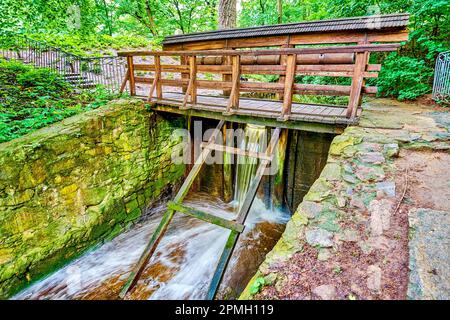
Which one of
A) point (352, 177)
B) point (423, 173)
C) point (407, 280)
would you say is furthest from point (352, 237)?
point (423, 173)

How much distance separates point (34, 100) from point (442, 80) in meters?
9.77

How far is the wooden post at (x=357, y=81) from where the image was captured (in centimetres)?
381

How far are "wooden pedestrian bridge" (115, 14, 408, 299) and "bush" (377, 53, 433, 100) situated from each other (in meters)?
2.48

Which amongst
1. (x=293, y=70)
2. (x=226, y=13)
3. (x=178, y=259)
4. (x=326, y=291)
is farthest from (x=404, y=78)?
(x=178, y=259)

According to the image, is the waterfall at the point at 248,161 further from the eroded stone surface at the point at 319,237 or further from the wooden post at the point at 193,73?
the eroded stone surface at the point at 319,237

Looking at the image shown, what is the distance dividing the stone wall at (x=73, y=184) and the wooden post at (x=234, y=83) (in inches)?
89.1

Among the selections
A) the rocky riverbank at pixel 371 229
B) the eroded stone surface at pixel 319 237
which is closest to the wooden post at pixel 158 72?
the rocky riverbank at pixel 371 229

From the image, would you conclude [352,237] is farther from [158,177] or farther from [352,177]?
[158,177]

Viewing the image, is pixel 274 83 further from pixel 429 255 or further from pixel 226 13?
pixel 226 13

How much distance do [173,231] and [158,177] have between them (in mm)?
1436

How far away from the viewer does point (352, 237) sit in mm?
2328

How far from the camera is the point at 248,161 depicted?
6195 mm

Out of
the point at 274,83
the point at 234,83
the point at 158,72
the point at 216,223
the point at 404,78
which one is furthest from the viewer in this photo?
the point at 404,78

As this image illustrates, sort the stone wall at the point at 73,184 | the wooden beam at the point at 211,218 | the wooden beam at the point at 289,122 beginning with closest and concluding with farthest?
the wooden beam at the point at 211,218 < the stone wall at the point at 73,184 < the wooden beam at the point at 289,122
